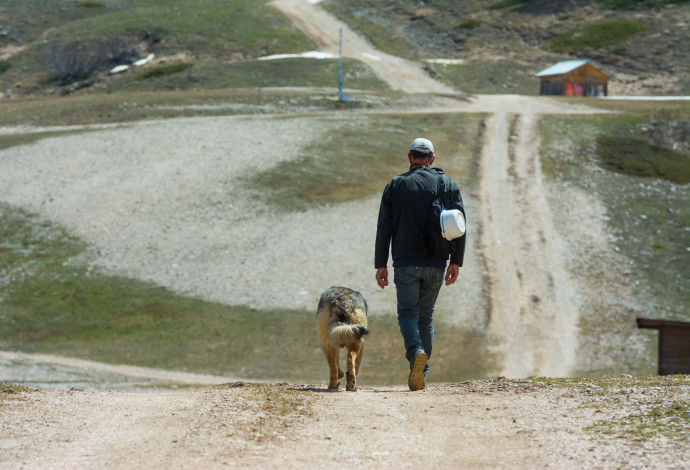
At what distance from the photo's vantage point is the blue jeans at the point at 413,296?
10.0 metres

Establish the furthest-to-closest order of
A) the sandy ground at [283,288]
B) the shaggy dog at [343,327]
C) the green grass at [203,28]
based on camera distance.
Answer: the green grass at [203,28] < the shaggy dog at [343,327] < the sandy ground at [283,288]

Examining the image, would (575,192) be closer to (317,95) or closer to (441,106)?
(441,106)

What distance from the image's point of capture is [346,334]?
32.5 feet

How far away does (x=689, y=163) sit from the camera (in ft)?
141

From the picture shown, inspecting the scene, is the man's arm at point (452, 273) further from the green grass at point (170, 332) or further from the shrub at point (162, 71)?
the shrub at point (162, 71)

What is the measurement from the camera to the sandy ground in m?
6.89

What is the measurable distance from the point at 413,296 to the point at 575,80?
6395cm

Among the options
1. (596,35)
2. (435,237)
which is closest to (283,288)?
(435,237)

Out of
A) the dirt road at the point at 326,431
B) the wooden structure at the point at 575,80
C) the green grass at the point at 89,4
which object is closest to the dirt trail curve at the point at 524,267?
the dirt road at the point at 326,431

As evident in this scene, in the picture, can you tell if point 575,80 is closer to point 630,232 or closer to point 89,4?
point 630,232

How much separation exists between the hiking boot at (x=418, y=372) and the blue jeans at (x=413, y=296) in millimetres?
89

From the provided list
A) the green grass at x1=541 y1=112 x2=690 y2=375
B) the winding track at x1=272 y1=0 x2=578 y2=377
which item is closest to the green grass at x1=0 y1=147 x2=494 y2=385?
the winding track at x1=272 y1=0 x2=578 y2=377

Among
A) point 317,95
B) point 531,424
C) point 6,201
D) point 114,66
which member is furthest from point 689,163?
point 114,66

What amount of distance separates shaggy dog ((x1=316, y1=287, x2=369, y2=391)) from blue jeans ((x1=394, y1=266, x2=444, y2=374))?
0.54m
